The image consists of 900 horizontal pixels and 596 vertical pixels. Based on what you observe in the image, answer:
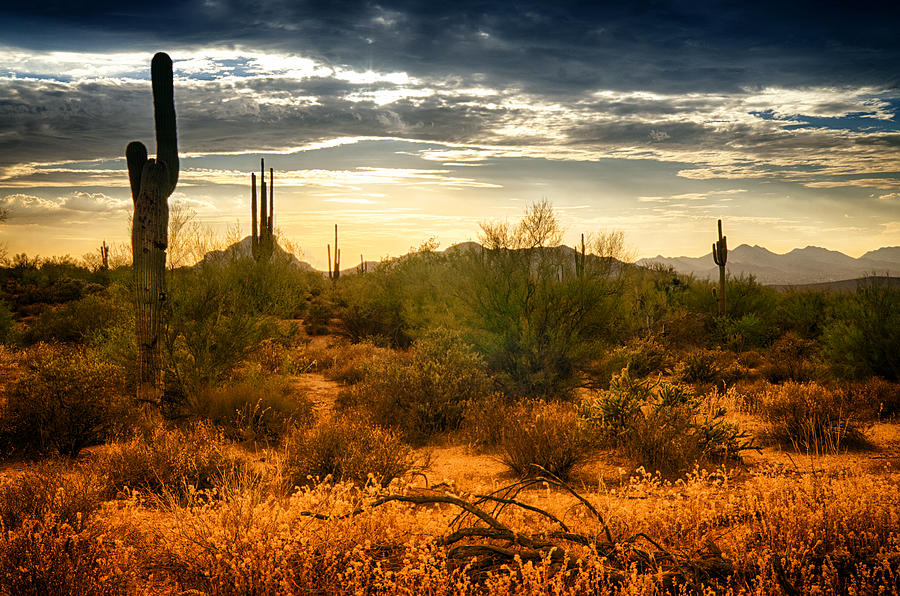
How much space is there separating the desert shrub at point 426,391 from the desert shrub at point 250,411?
4.41ft

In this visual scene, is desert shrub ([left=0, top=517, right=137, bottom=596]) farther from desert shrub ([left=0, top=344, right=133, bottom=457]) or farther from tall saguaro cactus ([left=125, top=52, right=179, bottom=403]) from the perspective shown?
tall saguaro cactus ([left=125, top=52, right=179, bottom=403])

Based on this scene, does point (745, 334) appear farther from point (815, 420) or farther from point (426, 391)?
point (426, 391)

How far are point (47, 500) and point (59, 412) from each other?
436 cm

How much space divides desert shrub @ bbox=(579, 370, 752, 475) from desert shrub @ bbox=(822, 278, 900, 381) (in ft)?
20.9

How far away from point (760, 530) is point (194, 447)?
6.61 meters

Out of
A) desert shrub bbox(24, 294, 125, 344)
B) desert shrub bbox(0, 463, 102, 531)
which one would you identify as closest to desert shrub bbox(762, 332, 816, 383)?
desert shrub bbox(0, 463, 102, 531)

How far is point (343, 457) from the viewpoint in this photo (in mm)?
7586

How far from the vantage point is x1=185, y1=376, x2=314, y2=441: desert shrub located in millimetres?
10406

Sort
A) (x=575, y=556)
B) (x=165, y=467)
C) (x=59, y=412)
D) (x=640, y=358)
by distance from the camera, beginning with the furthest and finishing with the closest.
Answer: (x=640, y=358), (x=59, y=412), (x=165, y=467), (x=575, y=556)

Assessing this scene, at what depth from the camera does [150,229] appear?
10.3 metres

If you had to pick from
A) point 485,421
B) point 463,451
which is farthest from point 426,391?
point 463,451

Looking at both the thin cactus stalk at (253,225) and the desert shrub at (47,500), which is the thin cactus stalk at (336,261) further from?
the desert shrub at (47,500)

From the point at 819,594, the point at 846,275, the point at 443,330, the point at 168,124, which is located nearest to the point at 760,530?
the point at 819,594

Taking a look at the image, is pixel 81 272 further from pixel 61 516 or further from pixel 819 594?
pixel 819 594
